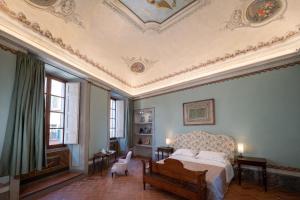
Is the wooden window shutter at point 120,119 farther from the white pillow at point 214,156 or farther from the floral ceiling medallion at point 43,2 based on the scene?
the floral ceiling medallion at point 43,2

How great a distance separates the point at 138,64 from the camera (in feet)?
18.8

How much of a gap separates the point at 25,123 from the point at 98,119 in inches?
89.9

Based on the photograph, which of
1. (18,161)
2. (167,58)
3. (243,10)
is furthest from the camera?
(167,58)

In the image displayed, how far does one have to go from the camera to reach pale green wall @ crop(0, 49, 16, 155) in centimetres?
261

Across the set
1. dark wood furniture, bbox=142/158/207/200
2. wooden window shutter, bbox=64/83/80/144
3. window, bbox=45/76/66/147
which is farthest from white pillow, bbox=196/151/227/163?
window, bbox=45/76/66/147

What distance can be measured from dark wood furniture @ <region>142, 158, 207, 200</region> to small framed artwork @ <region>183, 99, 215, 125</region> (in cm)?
220

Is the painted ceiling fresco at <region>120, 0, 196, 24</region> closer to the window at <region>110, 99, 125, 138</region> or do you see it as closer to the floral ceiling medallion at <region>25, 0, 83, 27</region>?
the floral ceiling medallion at <region>25, 0, 83, 27</region>

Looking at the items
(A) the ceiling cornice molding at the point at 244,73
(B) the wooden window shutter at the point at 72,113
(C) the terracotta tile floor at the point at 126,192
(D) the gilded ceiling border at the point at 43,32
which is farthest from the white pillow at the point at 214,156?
(D) the gilded ceiling border at the point at 43,32

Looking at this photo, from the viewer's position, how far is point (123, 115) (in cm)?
657

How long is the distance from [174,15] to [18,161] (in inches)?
168

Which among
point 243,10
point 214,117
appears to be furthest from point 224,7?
point 214,117

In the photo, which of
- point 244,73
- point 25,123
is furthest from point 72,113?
point 244,73

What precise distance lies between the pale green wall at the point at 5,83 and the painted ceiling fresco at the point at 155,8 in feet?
7.86

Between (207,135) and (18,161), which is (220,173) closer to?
(207,135)
